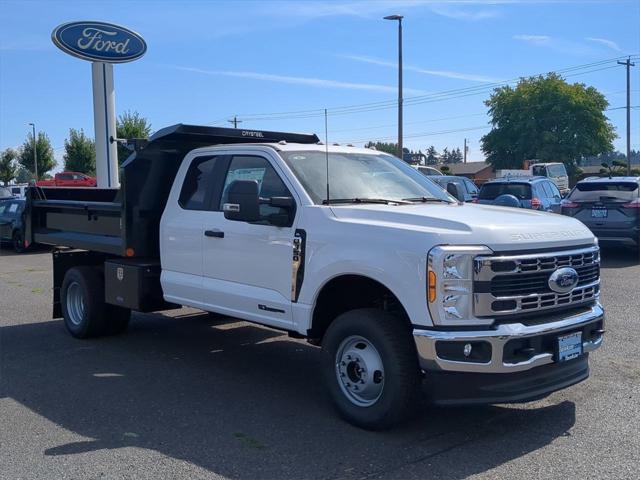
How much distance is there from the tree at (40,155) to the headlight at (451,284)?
61.7 metres

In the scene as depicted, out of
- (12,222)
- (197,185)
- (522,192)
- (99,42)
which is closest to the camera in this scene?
(197,185)

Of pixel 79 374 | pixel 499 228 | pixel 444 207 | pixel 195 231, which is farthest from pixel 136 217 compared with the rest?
pixel 499 228

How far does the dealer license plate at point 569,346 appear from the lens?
16.6 ft

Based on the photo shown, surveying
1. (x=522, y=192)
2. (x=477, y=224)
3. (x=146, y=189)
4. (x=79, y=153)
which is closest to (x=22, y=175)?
(x=79, y=153)

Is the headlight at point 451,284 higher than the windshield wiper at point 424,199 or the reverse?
the reverse

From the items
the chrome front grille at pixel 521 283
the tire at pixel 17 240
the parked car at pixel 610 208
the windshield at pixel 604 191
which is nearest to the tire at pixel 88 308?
the chrome front grille at pixel 521 283

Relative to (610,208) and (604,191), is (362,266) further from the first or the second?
(604,191)

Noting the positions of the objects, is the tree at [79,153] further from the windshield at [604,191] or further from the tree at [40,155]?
the windshield at [604,191]

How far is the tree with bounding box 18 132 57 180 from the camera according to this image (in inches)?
2409

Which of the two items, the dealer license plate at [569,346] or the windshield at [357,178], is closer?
the dealer license plate at [569,346]

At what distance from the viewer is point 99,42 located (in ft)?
53.1

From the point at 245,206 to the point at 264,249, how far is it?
47cm

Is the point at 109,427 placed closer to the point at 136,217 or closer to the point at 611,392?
the point at 136,217

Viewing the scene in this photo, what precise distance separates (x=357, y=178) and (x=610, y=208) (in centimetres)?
1041
